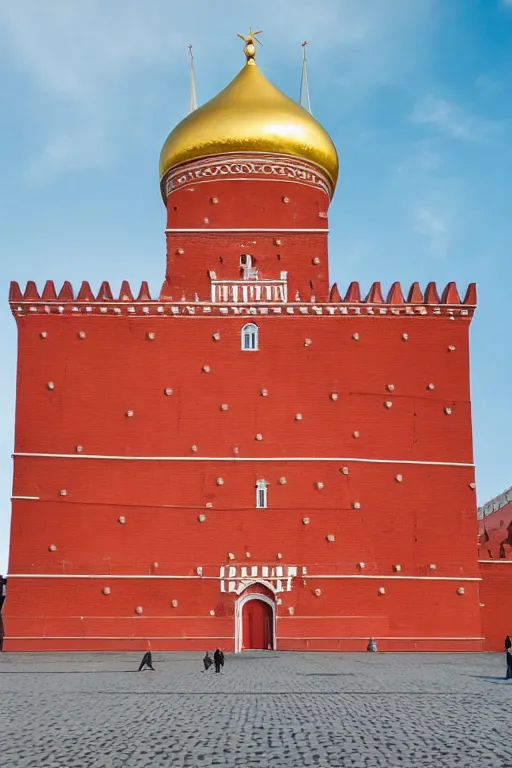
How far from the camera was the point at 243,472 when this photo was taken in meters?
26.3

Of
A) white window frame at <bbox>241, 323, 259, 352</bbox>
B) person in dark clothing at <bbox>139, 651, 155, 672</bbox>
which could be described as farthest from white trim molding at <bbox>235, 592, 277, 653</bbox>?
white window frame at <bbox>241, 323, 259, 352</bbox>

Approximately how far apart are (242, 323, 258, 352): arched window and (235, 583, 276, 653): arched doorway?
21.4 ft

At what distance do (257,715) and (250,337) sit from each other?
1477 cm

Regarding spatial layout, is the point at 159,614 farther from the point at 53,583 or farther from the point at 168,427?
the point at 168,427

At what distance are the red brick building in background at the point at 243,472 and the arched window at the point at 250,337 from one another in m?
0.03

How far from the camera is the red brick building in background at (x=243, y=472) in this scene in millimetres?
25438

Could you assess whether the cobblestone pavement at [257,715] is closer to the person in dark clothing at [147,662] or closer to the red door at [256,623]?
the person in dark clothing at [147,662]

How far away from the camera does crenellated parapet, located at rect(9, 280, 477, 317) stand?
2712 cm

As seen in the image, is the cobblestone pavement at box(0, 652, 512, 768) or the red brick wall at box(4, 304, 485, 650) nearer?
the cobblestone pavement at box(0, 652, 512, 768)

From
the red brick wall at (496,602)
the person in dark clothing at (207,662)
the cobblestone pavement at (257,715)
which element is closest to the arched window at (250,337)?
the red brick wall at (496,602)

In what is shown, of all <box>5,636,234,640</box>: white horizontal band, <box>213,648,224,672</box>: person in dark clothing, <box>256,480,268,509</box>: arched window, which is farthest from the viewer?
<box>256,480,268,509</box>: arched window

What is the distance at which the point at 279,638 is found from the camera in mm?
25359

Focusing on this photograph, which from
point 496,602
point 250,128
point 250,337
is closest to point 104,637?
point 250,337

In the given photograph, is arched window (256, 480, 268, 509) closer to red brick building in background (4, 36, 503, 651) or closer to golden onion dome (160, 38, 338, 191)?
red brick building in background (4, 36, 503, 651)
